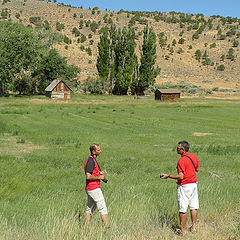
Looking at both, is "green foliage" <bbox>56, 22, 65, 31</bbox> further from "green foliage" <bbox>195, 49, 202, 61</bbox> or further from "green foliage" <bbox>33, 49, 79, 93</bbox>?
"green foliage" <bbox>33, 49, 79, 93</bbox>

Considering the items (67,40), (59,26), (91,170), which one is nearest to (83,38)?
(67,40)

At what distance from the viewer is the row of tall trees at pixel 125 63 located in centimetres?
7938

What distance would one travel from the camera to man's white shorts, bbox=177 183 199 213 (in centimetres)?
707

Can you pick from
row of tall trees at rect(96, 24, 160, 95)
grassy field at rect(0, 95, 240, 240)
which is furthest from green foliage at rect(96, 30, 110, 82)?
grassy field at rect(0, 95, 240, 240)

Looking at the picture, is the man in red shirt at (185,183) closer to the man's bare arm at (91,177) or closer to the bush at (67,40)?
the man's bare arm at (91,177)

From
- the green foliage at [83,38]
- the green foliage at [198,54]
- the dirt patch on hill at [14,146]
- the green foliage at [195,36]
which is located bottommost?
the dirt patch on hill at [14,146]

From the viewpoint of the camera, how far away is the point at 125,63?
8038 cm

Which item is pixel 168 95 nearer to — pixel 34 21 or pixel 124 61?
pixel 124 61

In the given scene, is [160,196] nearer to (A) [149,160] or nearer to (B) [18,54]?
(A) [149,160]

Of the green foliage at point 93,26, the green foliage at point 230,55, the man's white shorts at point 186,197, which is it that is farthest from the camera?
the green foliage at point 93,26

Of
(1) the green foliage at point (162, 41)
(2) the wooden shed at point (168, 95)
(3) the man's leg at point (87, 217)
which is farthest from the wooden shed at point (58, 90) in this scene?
(1) the green foliage at point (162, 41)

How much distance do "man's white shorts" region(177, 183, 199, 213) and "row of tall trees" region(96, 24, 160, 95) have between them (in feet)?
237

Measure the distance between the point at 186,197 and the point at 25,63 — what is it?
221ft

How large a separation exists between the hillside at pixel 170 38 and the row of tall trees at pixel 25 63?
22.4 metres
